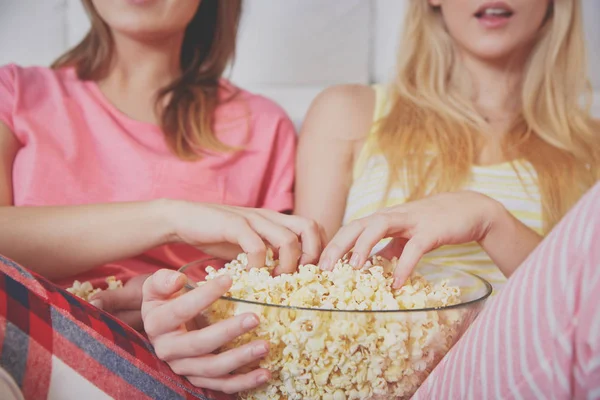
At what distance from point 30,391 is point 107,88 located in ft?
2.85

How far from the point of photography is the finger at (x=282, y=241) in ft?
2.35

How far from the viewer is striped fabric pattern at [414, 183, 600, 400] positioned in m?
0.46

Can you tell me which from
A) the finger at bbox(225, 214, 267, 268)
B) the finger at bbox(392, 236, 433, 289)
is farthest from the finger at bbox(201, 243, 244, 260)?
the finger at bbox(392, 236, 433, 289)

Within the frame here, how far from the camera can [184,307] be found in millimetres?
590

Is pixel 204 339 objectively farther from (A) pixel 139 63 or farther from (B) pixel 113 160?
(A) pixel 139 63

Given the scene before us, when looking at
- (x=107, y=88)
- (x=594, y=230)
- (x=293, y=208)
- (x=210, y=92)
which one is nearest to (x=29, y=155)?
(x=107, y=88)

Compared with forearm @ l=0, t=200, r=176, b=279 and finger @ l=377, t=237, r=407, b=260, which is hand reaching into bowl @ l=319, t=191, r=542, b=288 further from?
forearm @ l=0, t=200, r=176, b=279

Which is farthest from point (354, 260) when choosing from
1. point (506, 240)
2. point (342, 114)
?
point (342, 114)

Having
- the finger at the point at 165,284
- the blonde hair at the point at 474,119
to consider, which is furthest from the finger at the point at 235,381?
the blonde hair at the point at 474,119

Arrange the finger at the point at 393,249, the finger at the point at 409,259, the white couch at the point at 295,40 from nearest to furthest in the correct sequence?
the finger at the point at 409,259 → the finger at the point at 393,249 → the white couch at the point at 295,40

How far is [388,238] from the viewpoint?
0.79 metres

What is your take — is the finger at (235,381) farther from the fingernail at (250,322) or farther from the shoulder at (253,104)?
the shoulder at (253,104)

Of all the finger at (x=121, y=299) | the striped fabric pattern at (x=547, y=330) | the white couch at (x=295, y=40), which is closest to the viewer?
the striped fabric pattern at (x=547, y=330)

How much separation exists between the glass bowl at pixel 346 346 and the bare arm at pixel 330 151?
0.57m
